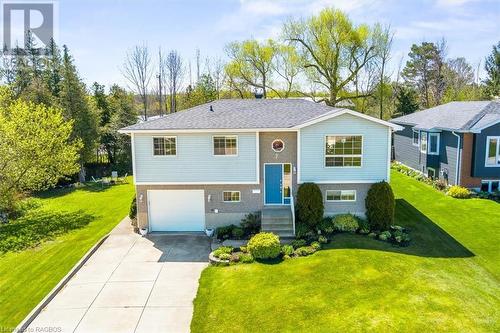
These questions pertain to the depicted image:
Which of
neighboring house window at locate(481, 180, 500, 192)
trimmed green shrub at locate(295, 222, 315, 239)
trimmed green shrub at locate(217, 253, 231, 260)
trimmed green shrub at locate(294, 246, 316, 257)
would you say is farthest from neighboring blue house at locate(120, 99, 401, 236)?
neighboring house window at locate(481, 180, 500, 192)

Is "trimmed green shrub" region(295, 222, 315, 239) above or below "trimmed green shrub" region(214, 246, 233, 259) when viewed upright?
above

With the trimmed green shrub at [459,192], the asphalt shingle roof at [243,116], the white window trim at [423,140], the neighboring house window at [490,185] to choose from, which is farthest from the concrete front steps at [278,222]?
the white window trim at [423,140]

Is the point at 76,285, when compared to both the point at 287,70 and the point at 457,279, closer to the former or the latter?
the point at 457,279

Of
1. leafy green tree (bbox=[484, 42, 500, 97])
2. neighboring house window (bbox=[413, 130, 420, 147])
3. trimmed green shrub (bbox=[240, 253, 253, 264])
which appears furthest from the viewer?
leafy green tree (bbox=[484, 42, 500, 97])

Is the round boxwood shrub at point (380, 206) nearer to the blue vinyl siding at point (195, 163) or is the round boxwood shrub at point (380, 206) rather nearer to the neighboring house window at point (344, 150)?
the neighboring house window at point (344, 150)

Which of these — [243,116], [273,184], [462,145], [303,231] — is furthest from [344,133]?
[462,145]

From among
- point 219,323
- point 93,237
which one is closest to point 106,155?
point 93,237

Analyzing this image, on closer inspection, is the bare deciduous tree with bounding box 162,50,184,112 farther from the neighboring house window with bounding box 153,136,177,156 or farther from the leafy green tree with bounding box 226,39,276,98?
the neighboring house window with bounding box 153,136,177,156
